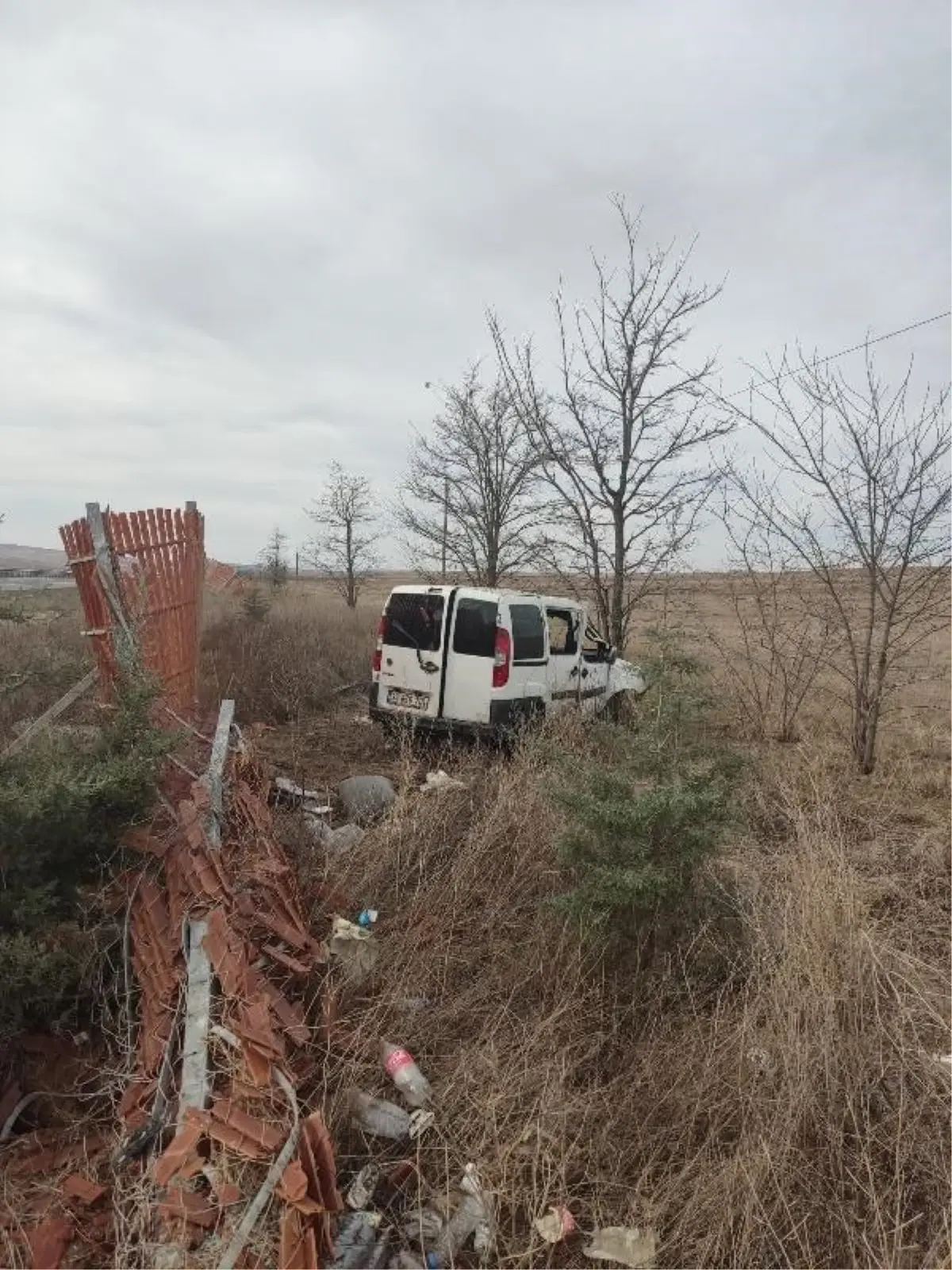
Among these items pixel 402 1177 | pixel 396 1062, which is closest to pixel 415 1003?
pixel 396 1062

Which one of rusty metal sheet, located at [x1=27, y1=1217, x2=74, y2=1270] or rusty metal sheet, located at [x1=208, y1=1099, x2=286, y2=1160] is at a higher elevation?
rusty metal sheet, located at [x1=208, y1=1099, x2=286, y2=1160]

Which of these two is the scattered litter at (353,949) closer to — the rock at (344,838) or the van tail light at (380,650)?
the rock at (344,838)

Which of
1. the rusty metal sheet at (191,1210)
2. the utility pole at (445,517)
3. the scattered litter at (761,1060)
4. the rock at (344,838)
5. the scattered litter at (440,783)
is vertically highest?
the utility pole at (445,517)

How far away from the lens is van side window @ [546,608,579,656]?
8984 millimetres

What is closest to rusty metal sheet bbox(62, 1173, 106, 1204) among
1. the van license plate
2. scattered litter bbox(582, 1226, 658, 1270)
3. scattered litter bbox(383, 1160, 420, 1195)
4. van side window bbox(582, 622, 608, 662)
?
scattered litter bbox(383, 1160, 420, 1195)

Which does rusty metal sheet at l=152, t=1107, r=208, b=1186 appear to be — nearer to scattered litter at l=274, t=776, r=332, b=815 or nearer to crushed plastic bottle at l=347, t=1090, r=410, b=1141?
crushed plastic bottle at l=347, t=1090, r=410, b=1141

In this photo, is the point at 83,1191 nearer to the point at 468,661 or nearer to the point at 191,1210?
the point at 191,1210

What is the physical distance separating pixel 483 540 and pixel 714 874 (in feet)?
40.1

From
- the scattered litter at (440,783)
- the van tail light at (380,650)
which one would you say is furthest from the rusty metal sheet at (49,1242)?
the van tail light at (380,650)

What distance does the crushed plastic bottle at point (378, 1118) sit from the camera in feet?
8.98

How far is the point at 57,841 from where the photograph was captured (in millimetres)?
3332

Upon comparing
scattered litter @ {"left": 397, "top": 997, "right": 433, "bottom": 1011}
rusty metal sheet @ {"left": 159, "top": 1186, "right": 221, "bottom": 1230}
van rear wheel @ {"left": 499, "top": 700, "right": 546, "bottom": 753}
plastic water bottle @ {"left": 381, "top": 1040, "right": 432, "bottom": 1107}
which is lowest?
rusty metal sheet @ {"left": 159, "top": 1186, "right": 221, "bottom": 1230}

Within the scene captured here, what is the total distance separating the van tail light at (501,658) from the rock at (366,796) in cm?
171

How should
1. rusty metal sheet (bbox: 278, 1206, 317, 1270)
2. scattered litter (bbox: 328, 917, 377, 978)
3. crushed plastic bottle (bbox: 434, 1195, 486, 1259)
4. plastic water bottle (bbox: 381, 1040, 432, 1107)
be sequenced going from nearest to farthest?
rusty metal sheet (bbox: 278, 1206, 317, 1270) < crushed plastic bottle (bbox: 434, 1195, 486, 1259) < plastic water bottle (bbox: 381, 1040, 432, 1107) < scattered litter (bbox: 328, 917, 377, 978)
